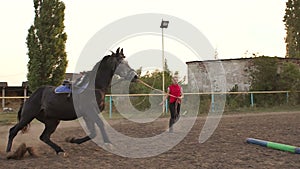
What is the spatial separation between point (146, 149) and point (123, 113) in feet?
30.9

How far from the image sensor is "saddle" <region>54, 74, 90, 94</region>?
6.75 meters

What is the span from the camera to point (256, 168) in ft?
16.0

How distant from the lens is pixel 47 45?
2445 centimetres

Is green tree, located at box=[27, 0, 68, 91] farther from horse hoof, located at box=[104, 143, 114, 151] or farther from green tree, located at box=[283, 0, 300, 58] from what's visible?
green tree, located at box=[283, 0, 300, 58]

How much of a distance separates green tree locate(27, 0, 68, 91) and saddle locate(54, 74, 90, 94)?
1817 centimetres

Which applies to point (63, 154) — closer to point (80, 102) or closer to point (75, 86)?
point (80, 102)

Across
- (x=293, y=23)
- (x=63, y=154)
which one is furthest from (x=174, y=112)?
(x=293, y=23)

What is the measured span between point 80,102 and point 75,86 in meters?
0.42

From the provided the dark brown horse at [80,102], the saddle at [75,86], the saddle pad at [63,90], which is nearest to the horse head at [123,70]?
the dark brown horse at [80,102]

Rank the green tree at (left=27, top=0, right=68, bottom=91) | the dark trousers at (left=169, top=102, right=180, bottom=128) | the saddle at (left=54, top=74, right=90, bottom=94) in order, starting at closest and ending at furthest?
the saddle at (left=54, top=74, right=90, bottom=94) < the dark trousers at (left=169, top=102, right=180, bottom=128) < the green tree at (left=27, top=0, right=68, bottom=91)

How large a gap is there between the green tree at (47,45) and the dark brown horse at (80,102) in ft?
58.3

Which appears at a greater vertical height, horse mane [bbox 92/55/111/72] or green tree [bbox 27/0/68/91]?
green tree [bbox 27/0/68/91]

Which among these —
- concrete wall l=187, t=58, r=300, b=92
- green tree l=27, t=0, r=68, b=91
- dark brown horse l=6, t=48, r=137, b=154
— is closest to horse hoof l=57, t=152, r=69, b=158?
dark brown horse l=6, t=48, r=137, b=154

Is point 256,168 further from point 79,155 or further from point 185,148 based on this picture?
point 79,155
